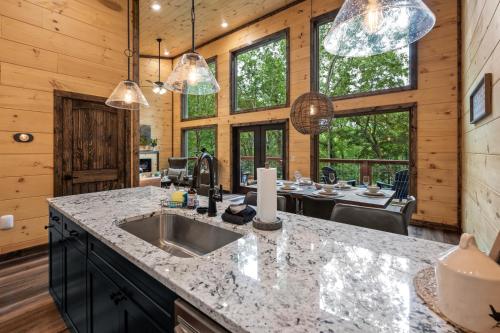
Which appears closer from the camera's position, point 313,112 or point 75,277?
point 75,277

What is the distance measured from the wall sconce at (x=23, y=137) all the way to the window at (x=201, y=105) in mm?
4660

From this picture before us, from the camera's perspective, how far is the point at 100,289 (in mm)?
1307

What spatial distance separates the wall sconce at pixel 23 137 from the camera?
2.97 metres

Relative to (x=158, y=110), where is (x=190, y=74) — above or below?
below

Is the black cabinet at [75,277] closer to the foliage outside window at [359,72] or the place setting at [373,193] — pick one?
the place setting at [373,193]

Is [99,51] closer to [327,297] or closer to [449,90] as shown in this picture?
[327,297]

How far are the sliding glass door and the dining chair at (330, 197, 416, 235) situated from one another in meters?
3.96

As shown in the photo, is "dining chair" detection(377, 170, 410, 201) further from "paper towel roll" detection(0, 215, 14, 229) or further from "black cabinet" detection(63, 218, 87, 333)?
"paper towel roll" detection(0, 215, 14, 229)

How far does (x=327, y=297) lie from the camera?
0.72 meters

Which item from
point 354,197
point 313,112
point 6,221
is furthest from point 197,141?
point 354,197

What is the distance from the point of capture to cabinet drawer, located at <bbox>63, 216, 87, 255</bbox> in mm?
1478

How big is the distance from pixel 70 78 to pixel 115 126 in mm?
844

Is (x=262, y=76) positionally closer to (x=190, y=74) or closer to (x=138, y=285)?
(x=190, y=74)

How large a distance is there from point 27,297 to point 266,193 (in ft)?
8.31
